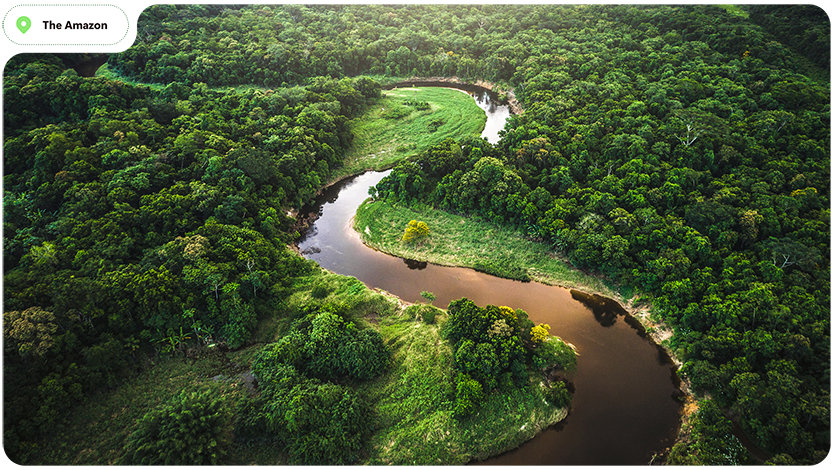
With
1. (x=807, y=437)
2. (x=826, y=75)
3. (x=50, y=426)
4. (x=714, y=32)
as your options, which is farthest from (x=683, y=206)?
(x=50, y=426)

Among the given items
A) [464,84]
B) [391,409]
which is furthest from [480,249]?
[464,84]

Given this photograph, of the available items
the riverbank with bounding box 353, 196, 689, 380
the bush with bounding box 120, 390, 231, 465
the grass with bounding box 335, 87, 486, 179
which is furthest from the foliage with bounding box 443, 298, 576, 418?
Answer: the grass with bounding box 335, 87, 486, 179

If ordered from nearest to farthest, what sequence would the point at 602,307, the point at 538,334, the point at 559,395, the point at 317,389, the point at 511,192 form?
the point at 317,389 < the point at 559,395 < the point at 538,334 < the point at 602,307 < the point at 511,192

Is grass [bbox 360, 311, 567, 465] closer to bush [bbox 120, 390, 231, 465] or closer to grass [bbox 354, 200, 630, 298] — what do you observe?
bush [bbox 120, 390, 231, 465]

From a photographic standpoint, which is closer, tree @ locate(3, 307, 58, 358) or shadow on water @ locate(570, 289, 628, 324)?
tree @ locate(3, 307, 58, 358)

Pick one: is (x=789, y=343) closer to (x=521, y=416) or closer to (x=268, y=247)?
(x=521, y=416)

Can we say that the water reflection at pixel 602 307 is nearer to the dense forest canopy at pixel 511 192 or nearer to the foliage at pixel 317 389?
the dense forest canopy at pixel 511 192

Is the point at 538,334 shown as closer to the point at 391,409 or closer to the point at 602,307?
the point at 602,307
